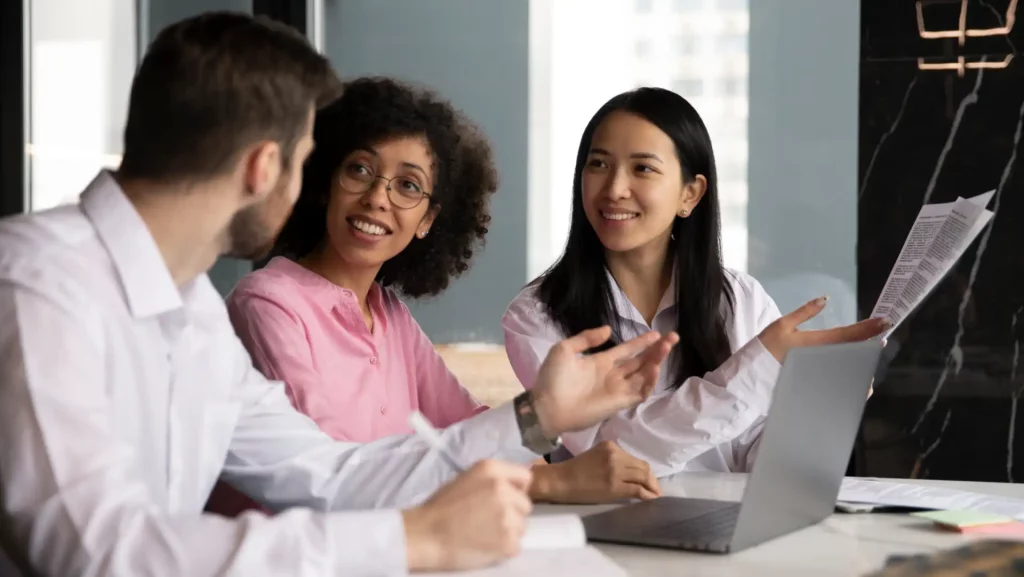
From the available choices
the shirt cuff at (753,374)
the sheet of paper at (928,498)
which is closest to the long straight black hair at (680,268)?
the shirt cuff at (753,374)

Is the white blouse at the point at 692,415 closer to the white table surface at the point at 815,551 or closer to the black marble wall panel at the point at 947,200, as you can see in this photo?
the white table surface at the point at 815,551

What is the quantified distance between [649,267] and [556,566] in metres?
1.37

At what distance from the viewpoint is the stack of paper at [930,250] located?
1626mm

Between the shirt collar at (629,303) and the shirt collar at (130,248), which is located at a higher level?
the shirt collar at (130,248)

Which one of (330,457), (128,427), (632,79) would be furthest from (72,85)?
(128,427)

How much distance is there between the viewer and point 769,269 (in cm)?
361

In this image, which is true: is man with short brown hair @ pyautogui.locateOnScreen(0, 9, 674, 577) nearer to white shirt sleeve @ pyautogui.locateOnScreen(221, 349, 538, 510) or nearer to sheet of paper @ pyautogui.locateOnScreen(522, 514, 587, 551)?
white shirt sleeve @ pyautogui.locateOnScreen(221, 349, 538, 510)

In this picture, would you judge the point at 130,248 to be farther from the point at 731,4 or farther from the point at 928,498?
the point at 731,4

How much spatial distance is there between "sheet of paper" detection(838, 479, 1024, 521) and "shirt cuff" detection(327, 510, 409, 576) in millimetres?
→ 834

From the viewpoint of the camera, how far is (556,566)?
120cm

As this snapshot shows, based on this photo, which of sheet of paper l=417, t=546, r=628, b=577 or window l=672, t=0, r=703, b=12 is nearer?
sheet of paper l=417, t=546, r=628, b=577

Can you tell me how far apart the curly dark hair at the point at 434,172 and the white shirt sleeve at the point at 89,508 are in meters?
0.98

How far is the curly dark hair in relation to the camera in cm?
212

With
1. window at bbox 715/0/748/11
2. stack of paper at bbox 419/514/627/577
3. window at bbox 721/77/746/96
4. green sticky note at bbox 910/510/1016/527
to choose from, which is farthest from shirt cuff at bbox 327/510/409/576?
window at bbox 715/0/748/11
